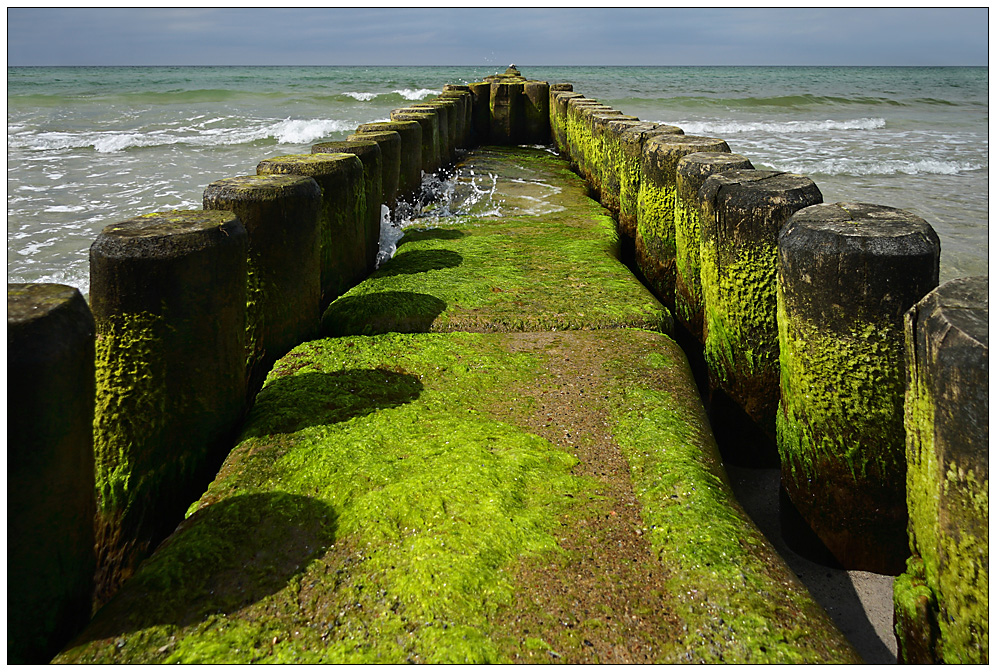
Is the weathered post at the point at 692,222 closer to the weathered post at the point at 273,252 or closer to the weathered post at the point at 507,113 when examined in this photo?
the weathered post at the point at 273,252

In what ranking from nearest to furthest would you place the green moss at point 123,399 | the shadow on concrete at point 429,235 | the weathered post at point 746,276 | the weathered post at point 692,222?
the green moss at point 123,399 < the weathered post at point 746,276 < the weathered post at point 692,222 < the shadow on concrete at point 429,235

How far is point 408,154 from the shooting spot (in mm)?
6953

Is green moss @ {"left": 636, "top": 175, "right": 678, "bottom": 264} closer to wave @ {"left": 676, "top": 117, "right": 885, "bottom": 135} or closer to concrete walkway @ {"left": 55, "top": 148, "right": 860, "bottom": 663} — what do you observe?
concrete walkway @ {"left": 55, "top": 148, "right": 860, "bottom": 663}

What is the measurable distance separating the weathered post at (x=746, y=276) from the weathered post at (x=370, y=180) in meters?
2.44

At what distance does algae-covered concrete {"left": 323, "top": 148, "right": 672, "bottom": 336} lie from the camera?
12.4ft

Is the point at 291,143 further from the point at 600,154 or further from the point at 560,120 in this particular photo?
the point at 600,154

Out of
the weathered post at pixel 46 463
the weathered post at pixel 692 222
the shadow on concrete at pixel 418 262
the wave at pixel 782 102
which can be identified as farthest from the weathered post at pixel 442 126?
the wave at pixel 782 102

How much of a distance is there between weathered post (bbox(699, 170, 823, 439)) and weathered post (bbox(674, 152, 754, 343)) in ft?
1.15

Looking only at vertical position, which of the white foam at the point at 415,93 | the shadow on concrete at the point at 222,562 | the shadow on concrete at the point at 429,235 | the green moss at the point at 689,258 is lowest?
the shadow on concrete at the point at 222,562

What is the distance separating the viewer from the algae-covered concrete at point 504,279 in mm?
3789

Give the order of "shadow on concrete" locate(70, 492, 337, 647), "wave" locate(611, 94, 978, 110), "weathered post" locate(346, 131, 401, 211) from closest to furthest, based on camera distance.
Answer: "shadow on concrete" locate(70, 492, 337, 647), "weathered post" locate(346, 131, 401, 211), "wave" locate(611, 94, 978, 110)

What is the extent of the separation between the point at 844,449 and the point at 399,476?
153cm

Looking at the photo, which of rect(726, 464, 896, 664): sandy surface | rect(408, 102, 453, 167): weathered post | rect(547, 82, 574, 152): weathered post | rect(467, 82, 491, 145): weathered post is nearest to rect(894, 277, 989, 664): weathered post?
rect(726, 464, 896, 664): sandy surface

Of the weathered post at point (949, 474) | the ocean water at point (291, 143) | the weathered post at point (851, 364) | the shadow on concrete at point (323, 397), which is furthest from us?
the ocean water at point (291, 143)
